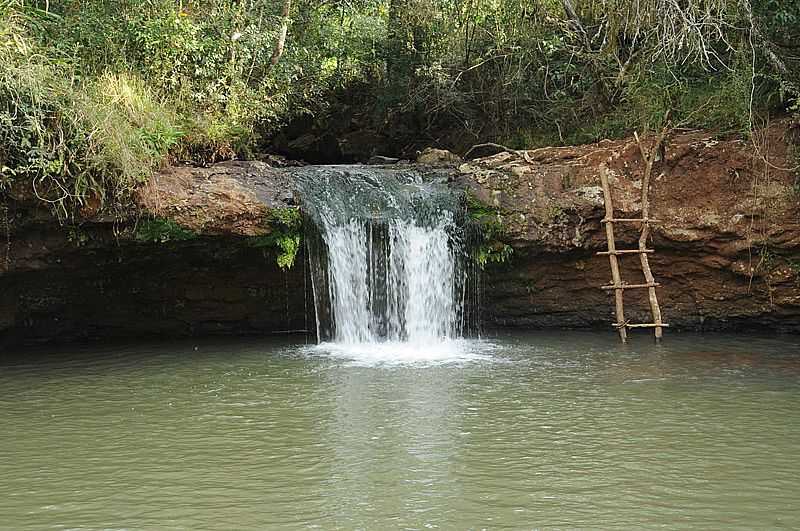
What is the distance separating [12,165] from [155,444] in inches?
176

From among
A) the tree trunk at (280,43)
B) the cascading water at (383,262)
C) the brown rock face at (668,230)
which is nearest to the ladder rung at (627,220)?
the brown rock face at (668,230)

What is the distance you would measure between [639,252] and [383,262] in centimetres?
315

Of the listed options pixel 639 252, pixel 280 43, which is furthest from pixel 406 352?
pixel 280 43

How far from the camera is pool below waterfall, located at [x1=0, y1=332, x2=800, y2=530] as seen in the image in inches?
201

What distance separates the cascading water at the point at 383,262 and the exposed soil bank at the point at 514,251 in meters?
0.47

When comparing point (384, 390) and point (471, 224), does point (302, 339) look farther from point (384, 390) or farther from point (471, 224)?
point (384, 390)

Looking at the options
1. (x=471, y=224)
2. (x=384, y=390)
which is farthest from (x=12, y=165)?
(x=471, y=224)

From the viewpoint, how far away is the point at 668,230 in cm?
1144

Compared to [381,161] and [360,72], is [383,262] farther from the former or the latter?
[360,72]

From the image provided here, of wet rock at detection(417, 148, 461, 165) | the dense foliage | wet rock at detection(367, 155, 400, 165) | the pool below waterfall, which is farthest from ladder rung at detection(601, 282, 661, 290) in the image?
wet rock at detection(367, 155, 400, 165)

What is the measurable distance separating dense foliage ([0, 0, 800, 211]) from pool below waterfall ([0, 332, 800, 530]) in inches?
108

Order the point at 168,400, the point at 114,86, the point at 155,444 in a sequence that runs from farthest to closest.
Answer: the point at 114,86
the point at 168,400
the point at 155,444

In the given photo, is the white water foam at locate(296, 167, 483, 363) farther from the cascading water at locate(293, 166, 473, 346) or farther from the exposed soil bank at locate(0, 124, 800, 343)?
the exposed soil bank at locate(0, 124, 800, 343)

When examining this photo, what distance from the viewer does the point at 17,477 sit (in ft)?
19.1
